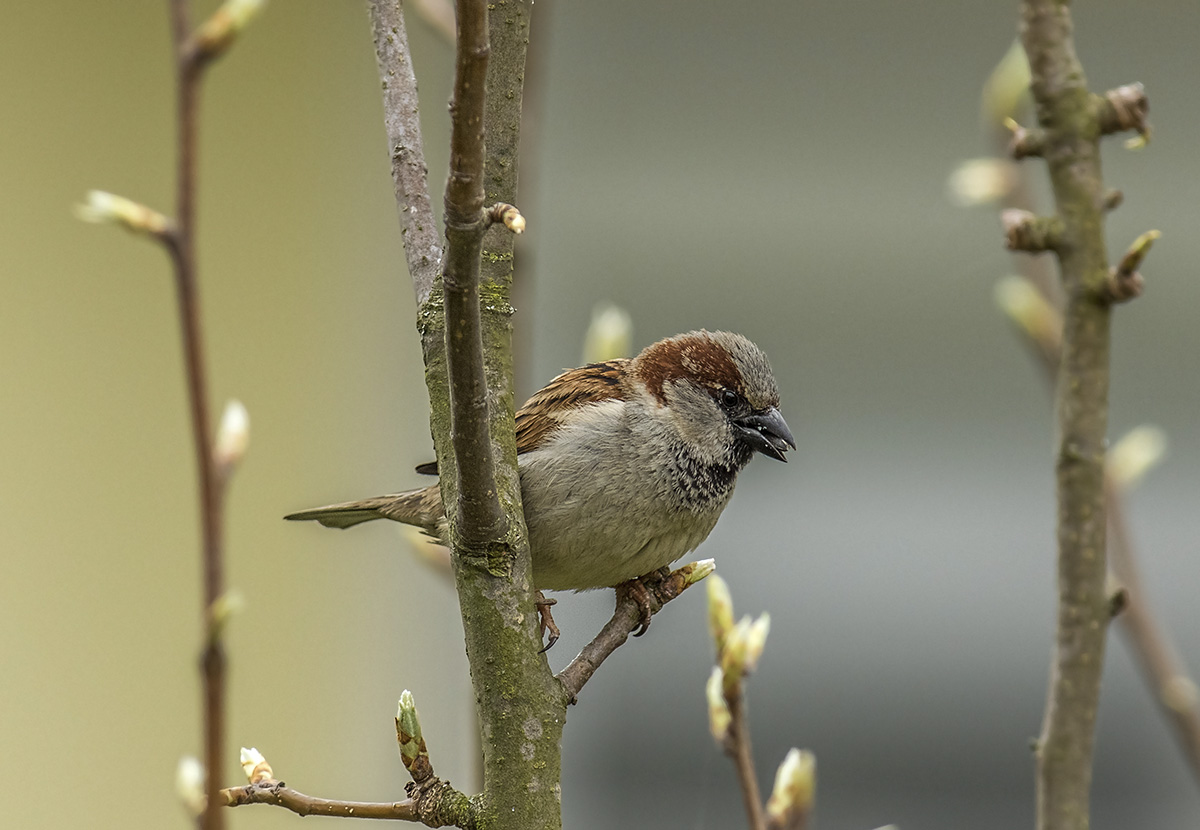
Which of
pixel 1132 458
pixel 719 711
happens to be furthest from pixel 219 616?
pixel 1132 458

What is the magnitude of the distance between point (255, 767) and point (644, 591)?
83 centimetres

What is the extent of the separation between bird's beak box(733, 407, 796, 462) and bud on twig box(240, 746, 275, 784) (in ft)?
3.96

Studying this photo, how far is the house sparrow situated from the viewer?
211 cm

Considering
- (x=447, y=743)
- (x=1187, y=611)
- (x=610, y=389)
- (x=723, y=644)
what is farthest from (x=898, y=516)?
(x=723, y=644)

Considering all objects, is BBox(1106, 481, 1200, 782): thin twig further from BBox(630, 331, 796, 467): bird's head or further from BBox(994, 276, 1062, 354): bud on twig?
BBox(630, 331, 796, 467): bird's head

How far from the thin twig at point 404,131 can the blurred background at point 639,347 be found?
9.51 feet

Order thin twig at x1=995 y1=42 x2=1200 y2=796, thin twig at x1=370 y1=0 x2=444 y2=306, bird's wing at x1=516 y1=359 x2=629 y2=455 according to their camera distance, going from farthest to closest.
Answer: bird's wing at x1=516 y1=359 x2=629 y2=455
thin twig at x1=370 y1=0 x2=444 y2=306
thin twig at x1=995 y1=42 x2=1200 y2=796

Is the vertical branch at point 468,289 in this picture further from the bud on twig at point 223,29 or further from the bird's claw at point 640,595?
the bird's claw at point 640,595

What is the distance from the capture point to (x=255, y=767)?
4.52 ft

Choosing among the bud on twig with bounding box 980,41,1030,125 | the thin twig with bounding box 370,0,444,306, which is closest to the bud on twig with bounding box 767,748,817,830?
the thin twig with bounding box 370,0,444,306

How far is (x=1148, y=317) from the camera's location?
5148mm

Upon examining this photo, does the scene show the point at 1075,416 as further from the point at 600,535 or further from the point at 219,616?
the point at 600,535

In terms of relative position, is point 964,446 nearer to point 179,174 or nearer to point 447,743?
point 447,743

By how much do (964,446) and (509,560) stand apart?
398 centimetres
